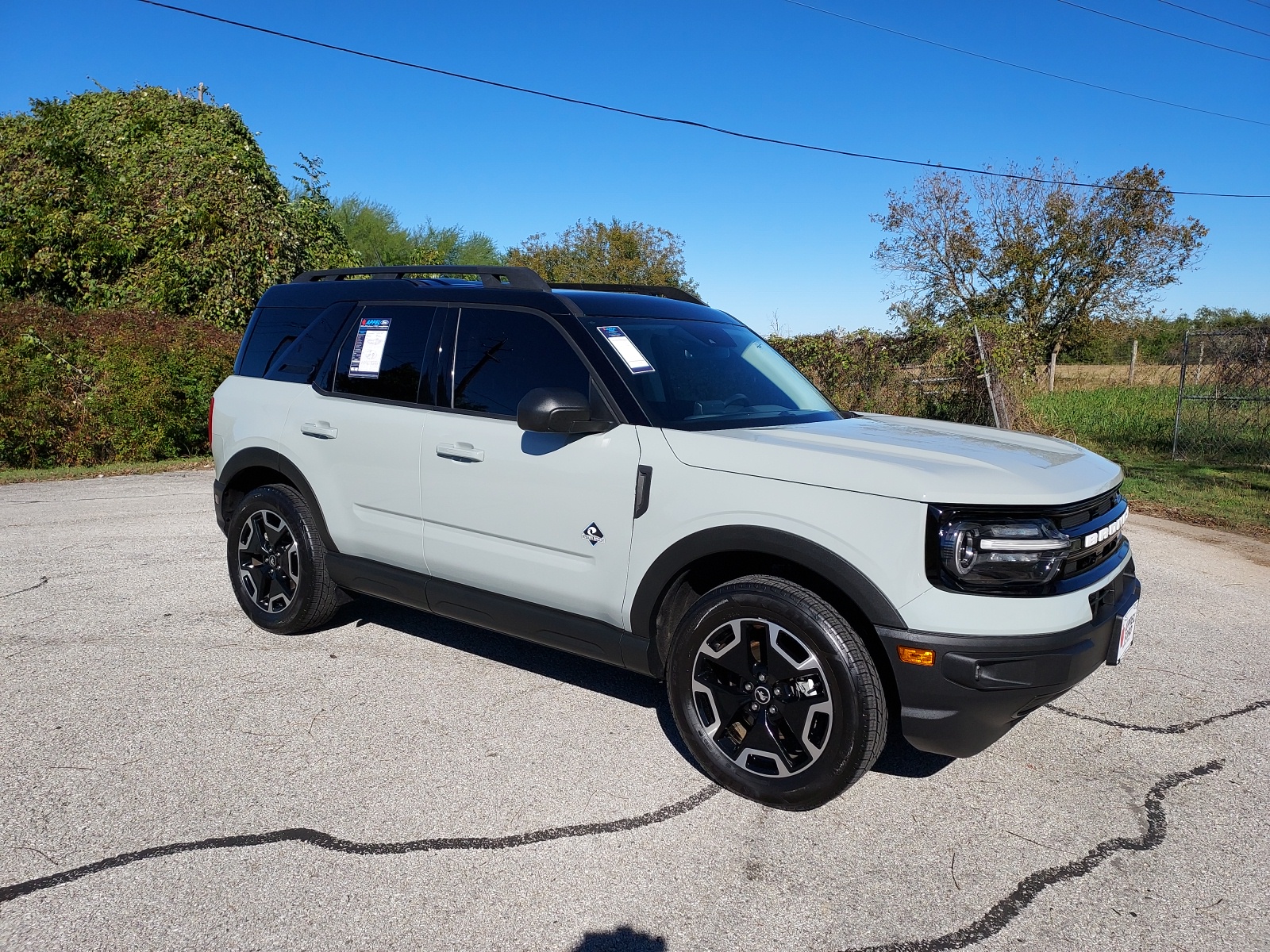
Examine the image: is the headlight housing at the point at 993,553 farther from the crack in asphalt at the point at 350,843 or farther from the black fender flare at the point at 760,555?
the crack in asphalt at the point at 350,843

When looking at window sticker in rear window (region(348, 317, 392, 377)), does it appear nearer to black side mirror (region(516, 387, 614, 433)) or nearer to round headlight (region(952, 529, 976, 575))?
black side mirror (region(516, 387, 614, 433))

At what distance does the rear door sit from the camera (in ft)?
14.2

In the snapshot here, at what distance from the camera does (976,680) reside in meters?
2.89

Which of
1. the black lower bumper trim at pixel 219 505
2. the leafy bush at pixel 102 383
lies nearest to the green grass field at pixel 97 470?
the leafy bush at pixel 102 383

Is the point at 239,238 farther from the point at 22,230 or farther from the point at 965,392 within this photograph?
the point at 965,392

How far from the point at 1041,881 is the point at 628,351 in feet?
8.20

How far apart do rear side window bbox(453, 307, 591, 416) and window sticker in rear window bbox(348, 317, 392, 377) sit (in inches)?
21.3

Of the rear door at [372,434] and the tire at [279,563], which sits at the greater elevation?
the rear door at [372,434]

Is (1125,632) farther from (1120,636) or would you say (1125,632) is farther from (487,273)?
(487,273)

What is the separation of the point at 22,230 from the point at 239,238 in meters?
4.33

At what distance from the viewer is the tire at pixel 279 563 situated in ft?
15.6

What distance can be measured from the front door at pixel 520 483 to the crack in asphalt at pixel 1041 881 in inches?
63.4

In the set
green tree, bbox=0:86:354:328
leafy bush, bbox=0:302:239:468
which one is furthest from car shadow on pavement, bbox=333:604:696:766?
green tree, bbox=0:86:354:328

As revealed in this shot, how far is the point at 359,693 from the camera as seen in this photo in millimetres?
4277
